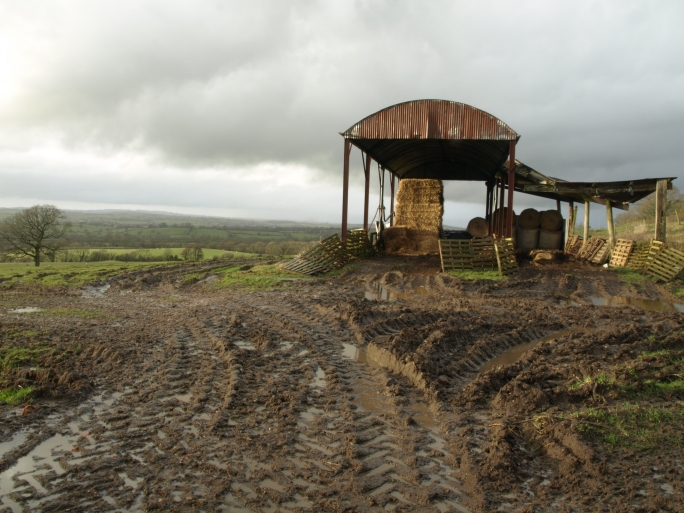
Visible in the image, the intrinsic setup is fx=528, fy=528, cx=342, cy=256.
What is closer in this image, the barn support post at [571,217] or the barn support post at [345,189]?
the barn support post at [345,189]

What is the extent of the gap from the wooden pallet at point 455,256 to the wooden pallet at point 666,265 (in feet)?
18.7

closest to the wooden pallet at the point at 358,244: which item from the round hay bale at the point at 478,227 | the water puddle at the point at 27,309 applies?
the round hay bale at the point at 478,227

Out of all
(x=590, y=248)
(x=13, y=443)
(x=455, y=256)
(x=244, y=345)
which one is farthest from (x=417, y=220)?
(x=13, y=443)

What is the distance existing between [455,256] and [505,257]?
167 cm

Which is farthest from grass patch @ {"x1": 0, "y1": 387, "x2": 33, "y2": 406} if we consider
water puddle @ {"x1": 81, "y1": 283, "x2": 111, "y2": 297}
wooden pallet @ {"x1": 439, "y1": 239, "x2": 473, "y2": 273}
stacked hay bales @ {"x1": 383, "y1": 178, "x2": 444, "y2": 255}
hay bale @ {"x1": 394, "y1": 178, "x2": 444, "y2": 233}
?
hay bale @ {"x1": 394, "y1": 178, "x2": 444, "y2": 233}

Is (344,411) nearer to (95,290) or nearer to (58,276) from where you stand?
(95,290)

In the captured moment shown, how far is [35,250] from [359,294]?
26849mm

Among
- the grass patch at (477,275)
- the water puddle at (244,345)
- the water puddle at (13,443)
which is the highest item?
the grass patch at (477,275)

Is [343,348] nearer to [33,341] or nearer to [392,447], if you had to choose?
[392,447]

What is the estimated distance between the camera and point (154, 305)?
41.3 feet

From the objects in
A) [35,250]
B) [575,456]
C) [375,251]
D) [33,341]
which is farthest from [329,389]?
[35,250]

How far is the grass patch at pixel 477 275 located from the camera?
1647cm

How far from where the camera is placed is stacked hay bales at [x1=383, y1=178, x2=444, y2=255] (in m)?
24.3

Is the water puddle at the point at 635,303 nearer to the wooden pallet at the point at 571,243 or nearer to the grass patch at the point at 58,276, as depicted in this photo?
the wooden pallet at the point at 571,243
